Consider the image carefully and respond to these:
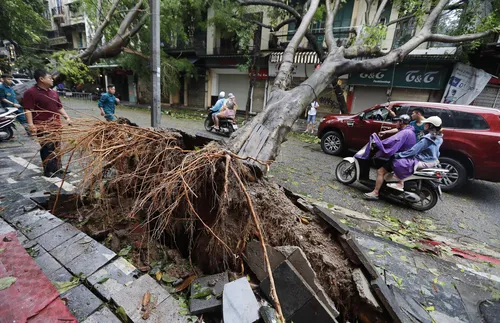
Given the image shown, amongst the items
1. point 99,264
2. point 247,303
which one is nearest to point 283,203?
point 247,303

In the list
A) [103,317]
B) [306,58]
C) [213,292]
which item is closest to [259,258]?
[213,292]

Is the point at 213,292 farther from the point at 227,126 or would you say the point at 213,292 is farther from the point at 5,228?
the point at 227,126

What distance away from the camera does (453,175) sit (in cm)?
550

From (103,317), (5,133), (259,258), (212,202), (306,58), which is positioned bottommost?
(103,317)

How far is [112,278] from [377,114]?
25.0 feet

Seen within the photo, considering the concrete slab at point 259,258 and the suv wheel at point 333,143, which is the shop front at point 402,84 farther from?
the concrete slab at point 259,258

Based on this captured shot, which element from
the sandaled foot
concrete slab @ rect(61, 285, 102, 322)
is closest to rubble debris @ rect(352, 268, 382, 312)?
concrete slab @ rect(61, 285, 102, 322)

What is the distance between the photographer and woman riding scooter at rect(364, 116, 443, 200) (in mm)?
4105

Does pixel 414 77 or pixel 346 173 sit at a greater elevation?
pixel 414 77

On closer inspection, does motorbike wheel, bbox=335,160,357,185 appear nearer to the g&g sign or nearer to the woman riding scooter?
the woman riding scooter

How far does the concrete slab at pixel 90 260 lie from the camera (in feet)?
6.78

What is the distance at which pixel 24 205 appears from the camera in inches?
115

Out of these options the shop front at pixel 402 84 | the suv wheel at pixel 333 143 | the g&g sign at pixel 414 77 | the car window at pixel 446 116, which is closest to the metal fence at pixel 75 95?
the suv wheel at pixel 333 143

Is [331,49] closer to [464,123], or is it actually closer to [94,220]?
[464,123]
